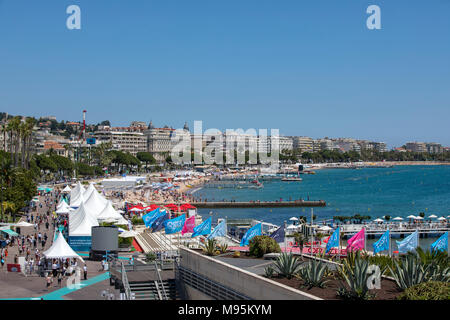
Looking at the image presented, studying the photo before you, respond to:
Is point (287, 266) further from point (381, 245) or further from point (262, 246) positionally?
point (381, 245)

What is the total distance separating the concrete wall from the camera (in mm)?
10945

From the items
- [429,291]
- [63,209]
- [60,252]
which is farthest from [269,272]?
[63,209]

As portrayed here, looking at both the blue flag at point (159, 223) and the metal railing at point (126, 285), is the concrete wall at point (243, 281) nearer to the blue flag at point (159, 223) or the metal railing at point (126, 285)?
the metal railing at point (126, 285)

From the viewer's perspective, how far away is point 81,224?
29375mm

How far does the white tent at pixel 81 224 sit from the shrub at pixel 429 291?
21.3 meters

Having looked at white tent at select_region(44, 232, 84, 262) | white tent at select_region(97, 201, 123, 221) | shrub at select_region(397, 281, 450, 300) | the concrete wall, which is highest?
shrub at select_region(397, 281, 450, 300)

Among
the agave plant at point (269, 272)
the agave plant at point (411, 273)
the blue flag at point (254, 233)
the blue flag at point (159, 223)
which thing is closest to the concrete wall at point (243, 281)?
the agave plant at point (269, 272)

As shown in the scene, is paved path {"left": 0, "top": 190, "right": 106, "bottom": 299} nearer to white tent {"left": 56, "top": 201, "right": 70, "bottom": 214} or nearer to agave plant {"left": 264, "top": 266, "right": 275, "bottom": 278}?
agave plant {"left": 264, "top": 266, "right": 275, "bottom": 278}

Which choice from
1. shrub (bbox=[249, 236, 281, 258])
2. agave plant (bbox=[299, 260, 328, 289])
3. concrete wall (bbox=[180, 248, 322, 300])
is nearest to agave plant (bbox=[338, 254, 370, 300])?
agave plant (bbox=[299, 260, 328, 289])

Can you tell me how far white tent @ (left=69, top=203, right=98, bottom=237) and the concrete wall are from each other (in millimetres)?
14386

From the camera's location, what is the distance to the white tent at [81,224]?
2916 cm

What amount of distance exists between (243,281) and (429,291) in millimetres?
4070
